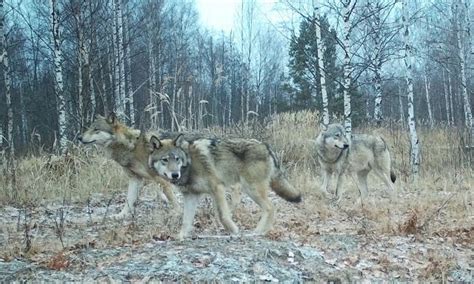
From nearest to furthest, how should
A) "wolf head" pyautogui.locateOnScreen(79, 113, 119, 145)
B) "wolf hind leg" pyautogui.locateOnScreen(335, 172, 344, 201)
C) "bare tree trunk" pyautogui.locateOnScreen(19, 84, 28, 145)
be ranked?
"wolf head" pyautogui.locateOnScreen(79, 113, 119, 145) < "wolf hind leg" pyautogui.locateOnScreen(335, 172, 344, 201) < "bare tree trunk" pyautogui.locateOnScreen(19, 84, 28, 145)

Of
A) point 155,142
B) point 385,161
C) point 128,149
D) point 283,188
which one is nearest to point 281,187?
point 283,188

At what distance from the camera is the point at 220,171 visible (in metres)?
6.13

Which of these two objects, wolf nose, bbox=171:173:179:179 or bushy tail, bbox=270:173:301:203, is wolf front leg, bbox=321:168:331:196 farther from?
wolf nose, bbox=171:173:179:179

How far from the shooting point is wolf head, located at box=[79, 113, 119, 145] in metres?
8.23

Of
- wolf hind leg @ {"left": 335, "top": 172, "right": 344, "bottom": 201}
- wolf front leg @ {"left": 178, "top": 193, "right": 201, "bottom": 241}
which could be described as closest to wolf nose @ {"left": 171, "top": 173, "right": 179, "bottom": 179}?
wolf front leg @ {"left": 178, "top": 193, "right": 201, "bottom": 241}

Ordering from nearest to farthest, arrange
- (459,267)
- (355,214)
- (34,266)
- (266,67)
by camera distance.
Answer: (34,266), (459,267), (355,214), (266,67)

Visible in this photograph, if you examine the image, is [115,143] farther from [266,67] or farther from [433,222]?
[266,67]

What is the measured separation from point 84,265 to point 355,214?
437 centimetres

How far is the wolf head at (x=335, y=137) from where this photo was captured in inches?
396

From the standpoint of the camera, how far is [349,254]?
5.44 meters

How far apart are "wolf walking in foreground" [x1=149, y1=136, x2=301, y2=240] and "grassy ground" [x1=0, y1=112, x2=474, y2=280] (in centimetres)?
44

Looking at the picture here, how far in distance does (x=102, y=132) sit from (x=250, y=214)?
2721 mm

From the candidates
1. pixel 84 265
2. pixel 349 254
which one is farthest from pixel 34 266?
pixel 349 254

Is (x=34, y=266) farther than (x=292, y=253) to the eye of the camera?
No
